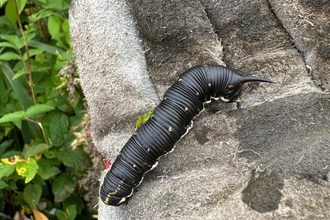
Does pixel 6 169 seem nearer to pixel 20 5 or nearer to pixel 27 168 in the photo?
pixel 27 168

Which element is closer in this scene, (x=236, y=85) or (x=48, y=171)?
(x=236, y=85)

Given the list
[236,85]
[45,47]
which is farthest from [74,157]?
[236,85]

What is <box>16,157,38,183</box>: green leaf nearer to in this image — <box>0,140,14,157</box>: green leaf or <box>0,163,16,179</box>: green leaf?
<box>0,163,16,179</box>: green leaf

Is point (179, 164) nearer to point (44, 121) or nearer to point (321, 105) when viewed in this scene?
point (321, 105)

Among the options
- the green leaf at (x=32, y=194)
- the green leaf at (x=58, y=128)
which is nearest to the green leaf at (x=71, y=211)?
Answer: the green leaf at (x=32, y=194)

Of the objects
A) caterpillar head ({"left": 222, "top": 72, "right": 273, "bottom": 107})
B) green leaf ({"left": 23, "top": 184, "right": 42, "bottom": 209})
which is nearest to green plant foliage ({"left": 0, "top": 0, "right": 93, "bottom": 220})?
green leaf ({"left": 23, "top": 184, "right": 42, "bottom": 209})

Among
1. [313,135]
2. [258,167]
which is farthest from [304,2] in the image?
[258,167]

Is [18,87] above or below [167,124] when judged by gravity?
below
